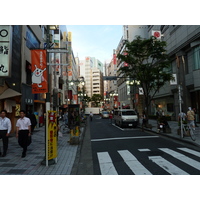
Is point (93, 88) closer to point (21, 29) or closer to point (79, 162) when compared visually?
point (21, 29)

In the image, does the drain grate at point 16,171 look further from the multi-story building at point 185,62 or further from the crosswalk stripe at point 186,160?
the multi-story building at point 185,62

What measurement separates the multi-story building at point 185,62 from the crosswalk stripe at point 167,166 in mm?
12246

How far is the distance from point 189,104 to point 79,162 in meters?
18.8

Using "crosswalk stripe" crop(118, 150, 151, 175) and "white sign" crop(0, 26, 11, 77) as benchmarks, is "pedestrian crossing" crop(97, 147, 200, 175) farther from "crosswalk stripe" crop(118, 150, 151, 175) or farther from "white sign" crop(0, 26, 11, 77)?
"white sign" crop(0, 26, 11, 77)

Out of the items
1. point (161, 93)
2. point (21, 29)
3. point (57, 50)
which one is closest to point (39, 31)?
point (21, 29)

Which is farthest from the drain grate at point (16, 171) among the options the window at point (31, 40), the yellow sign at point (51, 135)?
the window at point (31, 40)

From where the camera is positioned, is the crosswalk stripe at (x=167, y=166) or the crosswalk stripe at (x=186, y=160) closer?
the crosswalk stripe at (x=167, y=166)

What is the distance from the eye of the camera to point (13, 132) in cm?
1460

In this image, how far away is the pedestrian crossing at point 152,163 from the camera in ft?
17.5

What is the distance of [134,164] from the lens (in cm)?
607

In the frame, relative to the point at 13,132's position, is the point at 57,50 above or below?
above

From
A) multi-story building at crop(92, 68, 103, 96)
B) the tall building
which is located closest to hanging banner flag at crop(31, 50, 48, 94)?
the tall building

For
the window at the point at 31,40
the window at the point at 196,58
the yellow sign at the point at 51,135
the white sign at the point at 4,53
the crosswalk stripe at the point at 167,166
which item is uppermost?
the window at the point at 31,40

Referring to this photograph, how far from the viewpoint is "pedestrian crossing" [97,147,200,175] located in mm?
5340
